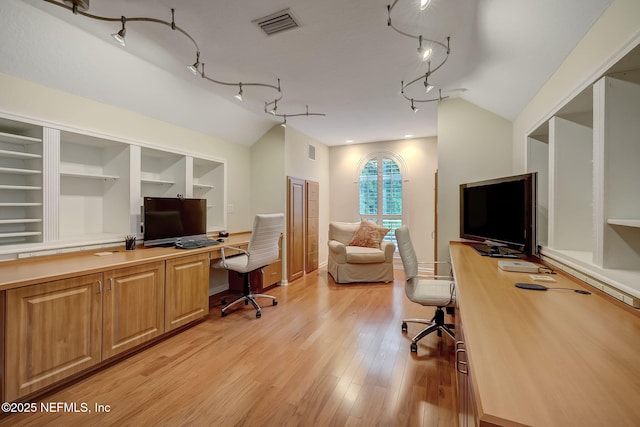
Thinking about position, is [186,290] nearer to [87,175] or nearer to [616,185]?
[87,175]

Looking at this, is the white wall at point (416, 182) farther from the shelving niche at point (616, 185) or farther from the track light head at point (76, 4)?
the track light head at point (76, 4)

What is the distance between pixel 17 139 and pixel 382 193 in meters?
5.25

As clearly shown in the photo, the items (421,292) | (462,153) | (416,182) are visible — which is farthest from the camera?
(416,182)

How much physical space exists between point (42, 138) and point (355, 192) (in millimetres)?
4882

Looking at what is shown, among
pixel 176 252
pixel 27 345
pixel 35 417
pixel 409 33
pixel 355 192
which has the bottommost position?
pixel 35 417

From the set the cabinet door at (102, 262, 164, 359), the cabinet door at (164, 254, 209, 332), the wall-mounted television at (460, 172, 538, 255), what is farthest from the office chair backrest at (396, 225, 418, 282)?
the cabinet door at (102, 262, 164, 359)

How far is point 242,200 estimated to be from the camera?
4.61m

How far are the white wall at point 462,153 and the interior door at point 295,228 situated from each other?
230 cm

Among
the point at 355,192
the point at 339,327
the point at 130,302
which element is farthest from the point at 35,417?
the point at 355,192

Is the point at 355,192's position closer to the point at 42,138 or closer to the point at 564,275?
the point at 564,275

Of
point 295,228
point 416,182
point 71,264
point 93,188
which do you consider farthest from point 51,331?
point 416,182

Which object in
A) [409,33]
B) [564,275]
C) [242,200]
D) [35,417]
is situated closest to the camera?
[35,417]

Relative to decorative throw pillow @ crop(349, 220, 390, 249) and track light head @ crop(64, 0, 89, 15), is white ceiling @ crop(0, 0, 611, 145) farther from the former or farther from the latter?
decorative throw pillow @ crop(349, 220, 390, 249)

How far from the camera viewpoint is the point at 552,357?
31.8 inches
